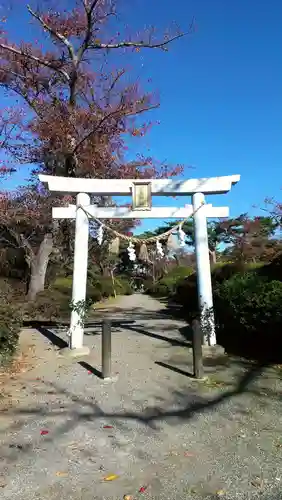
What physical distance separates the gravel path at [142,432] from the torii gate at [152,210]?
1695 millimetres

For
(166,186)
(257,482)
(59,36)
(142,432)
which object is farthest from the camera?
(59,36)

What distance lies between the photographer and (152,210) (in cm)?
820

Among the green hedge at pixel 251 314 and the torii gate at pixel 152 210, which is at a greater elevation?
the torii gate at pixel 152 210

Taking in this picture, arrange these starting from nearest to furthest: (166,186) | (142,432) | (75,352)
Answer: (142,432)
(75,352)
(166,186)

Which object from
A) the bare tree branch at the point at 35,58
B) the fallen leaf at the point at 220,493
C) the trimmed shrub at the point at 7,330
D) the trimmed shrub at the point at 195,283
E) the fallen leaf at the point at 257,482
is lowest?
the fallen leaf at the point at 220,493

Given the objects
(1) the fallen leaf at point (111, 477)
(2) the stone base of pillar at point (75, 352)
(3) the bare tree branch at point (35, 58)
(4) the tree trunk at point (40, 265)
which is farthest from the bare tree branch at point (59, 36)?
(1) the fallen leaf at point (111, 477)

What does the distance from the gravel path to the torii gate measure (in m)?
1.69

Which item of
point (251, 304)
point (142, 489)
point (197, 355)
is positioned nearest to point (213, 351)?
point (251, 304)

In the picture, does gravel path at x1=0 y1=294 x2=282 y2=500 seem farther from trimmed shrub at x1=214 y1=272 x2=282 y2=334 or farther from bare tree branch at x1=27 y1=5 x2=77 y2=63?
bare tree branch at x1=27 y1=5 x2=77 y2=63

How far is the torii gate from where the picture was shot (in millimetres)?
8031

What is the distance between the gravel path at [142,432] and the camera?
121 inches

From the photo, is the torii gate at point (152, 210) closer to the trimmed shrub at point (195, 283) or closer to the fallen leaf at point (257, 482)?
the trimmed shrub at point (195, 283)

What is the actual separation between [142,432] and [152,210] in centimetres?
482

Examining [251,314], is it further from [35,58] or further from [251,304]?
[35,58]
